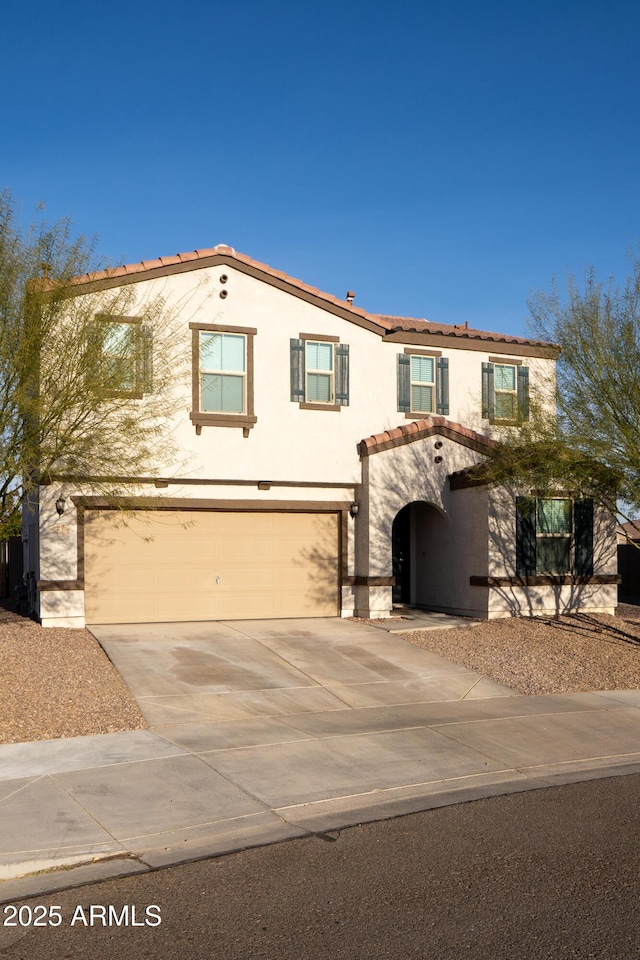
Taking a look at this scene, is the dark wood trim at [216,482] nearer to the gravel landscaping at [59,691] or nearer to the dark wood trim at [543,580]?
the gravel landscaping at [59,691]

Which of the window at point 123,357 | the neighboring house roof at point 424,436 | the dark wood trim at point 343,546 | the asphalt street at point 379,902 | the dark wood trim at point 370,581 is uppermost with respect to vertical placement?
the window at point 123,357

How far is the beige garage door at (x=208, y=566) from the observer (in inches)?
685

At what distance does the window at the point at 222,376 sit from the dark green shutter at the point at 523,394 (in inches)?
204

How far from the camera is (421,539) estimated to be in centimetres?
2105

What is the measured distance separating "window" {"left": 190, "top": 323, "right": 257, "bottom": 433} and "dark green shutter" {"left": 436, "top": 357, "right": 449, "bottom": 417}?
14.7 feet

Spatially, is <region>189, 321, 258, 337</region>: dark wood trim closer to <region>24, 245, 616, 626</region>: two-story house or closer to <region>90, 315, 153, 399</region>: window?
<region>24, 245, 616, 626</region>: two-story house

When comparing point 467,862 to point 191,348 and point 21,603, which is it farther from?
point 21,603

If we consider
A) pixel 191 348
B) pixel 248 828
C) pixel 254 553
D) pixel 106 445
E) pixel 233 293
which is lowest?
pixel 248 828

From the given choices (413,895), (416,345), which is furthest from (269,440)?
(413,895)

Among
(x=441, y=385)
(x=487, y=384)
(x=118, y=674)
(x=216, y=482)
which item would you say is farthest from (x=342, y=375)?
(x=118, y=674)

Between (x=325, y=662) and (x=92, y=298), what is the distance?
Result: 6707mm

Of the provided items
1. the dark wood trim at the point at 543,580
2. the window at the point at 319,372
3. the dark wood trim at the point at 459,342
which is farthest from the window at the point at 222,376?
the dark wood trim at the point at 543,580

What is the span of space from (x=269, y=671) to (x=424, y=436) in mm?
7119

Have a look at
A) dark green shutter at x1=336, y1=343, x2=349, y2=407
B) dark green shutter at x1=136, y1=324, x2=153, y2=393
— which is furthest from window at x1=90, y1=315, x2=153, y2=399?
dark green shutter at x1=336, y1=343, x2=349, y2=407
